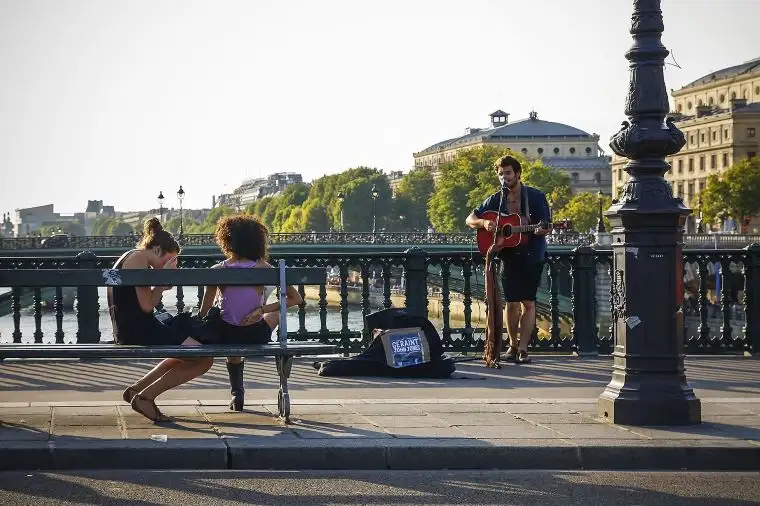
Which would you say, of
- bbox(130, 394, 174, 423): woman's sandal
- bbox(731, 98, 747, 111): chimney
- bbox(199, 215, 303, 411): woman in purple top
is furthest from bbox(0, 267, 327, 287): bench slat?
bbox(731, 98, 747, 111): chimney

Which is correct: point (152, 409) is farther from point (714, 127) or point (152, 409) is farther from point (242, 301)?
point (714, 127)

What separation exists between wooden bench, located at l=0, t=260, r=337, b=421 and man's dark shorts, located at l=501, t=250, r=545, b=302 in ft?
12.8

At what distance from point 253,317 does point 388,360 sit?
2612mm

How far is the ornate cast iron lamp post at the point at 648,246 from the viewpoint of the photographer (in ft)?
29.7

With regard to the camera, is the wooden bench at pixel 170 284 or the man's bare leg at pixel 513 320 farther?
the man's bare leg at pixel 513 320

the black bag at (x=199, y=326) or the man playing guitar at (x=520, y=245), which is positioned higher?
the man playing guitar at (x=520, y=245)

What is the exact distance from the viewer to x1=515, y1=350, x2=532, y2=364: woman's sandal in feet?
41.9

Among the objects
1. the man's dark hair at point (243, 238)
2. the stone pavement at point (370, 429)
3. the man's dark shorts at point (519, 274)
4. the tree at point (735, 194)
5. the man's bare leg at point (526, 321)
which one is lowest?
the stone pavement at point (370, 429)

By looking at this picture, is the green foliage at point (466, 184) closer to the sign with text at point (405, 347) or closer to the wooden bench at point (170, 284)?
the sign with text at point (405, 347)

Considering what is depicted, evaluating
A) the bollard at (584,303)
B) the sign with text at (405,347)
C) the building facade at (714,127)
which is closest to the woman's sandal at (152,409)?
the sign with text at (405,347)

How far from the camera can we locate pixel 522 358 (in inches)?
504

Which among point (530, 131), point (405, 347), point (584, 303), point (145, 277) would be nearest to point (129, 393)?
point (145, 277)

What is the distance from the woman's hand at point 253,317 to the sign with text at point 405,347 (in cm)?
254

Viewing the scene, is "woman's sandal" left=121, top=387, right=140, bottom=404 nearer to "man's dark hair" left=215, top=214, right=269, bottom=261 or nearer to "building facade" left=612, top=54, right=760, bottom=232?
"man's dark hair" left=215, top=214, right=269, bottom=261
